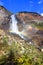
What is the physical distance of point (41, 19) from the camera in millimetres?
35812

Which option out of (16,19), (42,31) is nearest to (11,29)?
(16,19)

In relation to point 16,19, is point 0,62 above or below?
below

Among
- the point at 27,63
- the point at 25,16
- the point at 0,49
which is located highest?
the point at 25,16

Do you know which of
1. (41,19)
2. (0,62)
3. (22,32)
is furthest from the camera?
(41,19)

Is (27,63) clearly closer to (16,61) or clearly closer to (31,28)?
(16,61)

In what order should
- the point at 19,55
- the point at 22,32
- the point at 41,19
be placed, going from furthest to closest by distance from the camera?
the point at 41,19, the point at 22,32, the point at 19,55

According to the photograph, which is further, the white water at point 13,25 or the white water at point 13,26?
the white water at point 13,25

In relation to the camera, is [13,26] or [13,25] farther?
[13,25]

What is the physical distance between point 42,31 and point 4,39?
18.1 meters

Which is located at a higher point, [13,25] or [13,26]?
[13,25]

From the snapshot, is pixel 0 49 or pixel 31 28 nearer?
pixel 0 49

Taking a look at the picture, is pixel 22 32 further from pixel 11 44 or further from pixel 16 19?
pixel 11 44

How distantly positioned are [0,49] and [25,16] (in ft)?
66.2

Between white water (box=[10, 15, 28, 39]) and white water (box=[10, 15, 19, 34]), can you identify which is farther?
white water (box=[10, 15, 19, 34])
